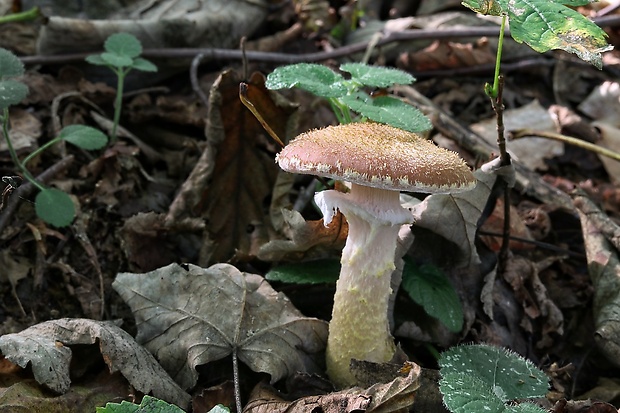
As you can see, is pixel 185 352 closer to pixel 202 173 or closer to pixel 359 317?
pixel 359 317

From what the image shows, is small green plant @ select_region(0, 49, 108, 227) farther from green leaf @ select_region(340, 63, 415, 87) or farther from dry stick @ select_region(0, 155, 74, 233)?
green leaf @ select_region(340, 63, 415, 87)

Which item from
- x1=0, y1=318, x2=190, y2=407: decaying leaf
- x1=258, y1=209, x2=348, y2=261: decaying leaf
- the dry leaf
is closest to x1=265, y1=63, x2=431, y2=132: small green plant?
x1=258, y1=209, x2=348, y2=261: decaying leaf

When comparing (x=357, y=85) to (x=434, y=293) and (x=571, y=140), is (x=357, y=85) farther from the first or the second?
(x=571, y=140)

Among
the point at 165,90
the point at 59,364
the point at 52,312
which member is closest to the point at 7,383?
the point at 59,364

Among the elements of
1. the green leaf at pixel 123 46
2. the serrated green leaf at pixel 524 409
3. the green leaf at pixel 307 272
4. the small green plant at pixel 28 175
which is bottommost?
the green leaf at pixel 307 272

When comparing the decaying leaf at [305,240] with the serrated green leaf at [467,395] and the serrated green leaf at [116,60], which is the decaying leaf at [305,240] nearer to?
the serrated green leaf at [467,395]

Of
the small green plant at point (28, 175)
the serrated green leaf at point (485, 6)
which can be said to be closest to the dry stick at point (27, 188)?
the small green plant at point (28, 175)
